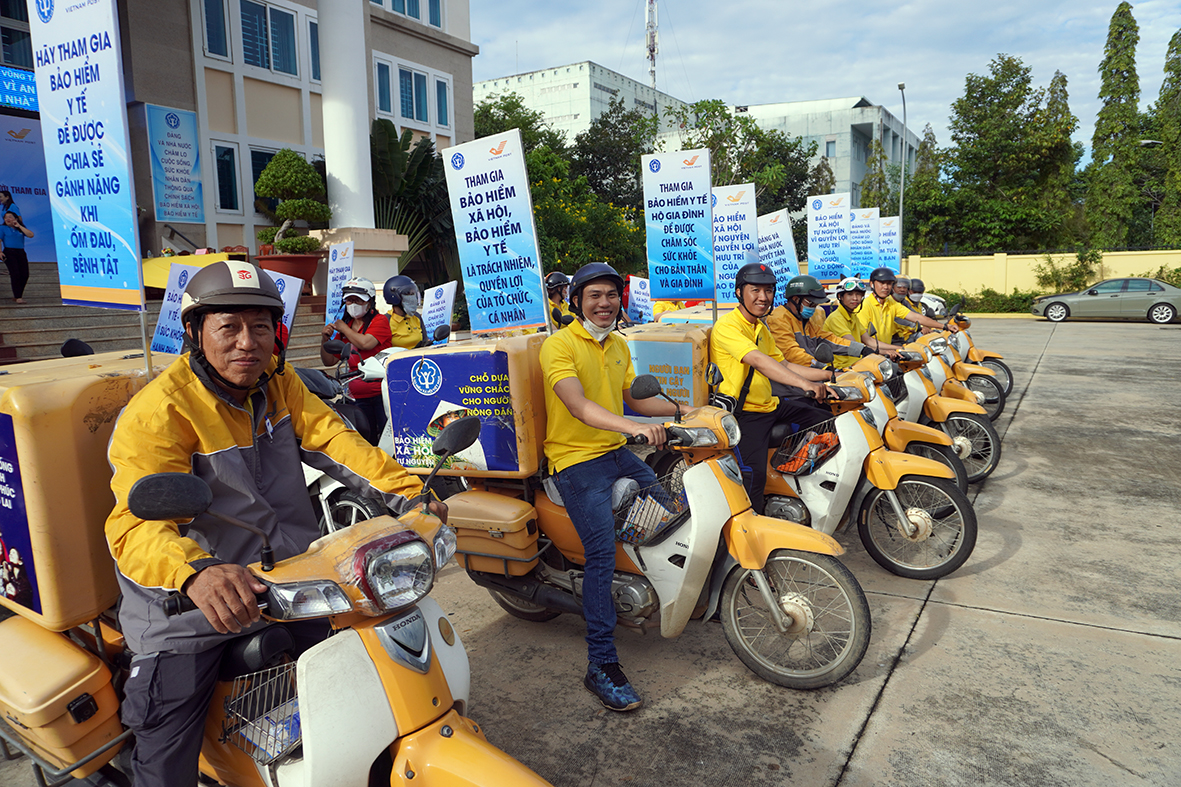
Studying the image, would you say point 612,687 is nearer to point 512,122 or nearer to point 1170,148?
point 512,122

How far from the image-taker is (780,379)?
438 cm

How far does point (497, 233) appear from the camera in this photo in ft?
17.6

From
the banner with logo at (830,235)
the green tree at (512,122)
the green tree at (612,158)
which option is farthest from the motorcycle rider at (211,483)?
the green tree at (612,158)

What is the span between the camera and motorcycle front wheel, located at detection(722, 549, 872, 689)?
3203 millimetres

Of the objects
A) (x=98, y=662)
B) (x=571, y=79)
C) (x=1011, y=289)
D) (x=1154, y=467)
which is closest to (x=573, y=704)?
(x=98, y=662)

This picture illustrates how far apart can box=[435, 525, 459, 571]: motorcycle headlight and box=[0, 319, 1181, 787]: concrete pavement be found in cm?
129

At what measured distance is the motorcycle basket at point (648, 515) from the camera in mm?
3365

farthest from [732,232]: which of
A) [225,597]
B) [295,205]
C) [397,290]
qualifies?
[295,205]

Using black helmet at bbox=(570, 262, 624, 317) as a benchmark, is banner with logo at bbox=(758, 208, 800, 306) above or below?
above

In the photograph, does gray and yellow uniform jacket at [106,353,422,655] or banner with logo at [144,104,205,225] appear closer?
gray and yellow uniform jacket at [106,353,422,655]

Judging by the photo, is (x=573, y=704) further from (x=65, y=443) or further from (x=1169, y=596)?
(x=1169, y=596)

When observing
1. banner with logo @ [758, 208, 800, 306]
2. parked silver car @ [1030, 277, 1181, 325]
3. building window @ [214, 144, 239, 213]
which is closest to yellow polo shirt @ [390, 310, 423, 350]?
banner with logo @ [758, 208, 800, 306]

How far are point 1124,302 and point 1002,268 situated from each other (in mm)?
7296

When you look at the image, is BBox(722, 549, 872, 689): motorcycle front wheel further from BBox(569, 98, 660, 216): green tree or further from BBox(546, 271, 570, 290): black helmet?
BBox(569, 98, 660, 216): green tree
